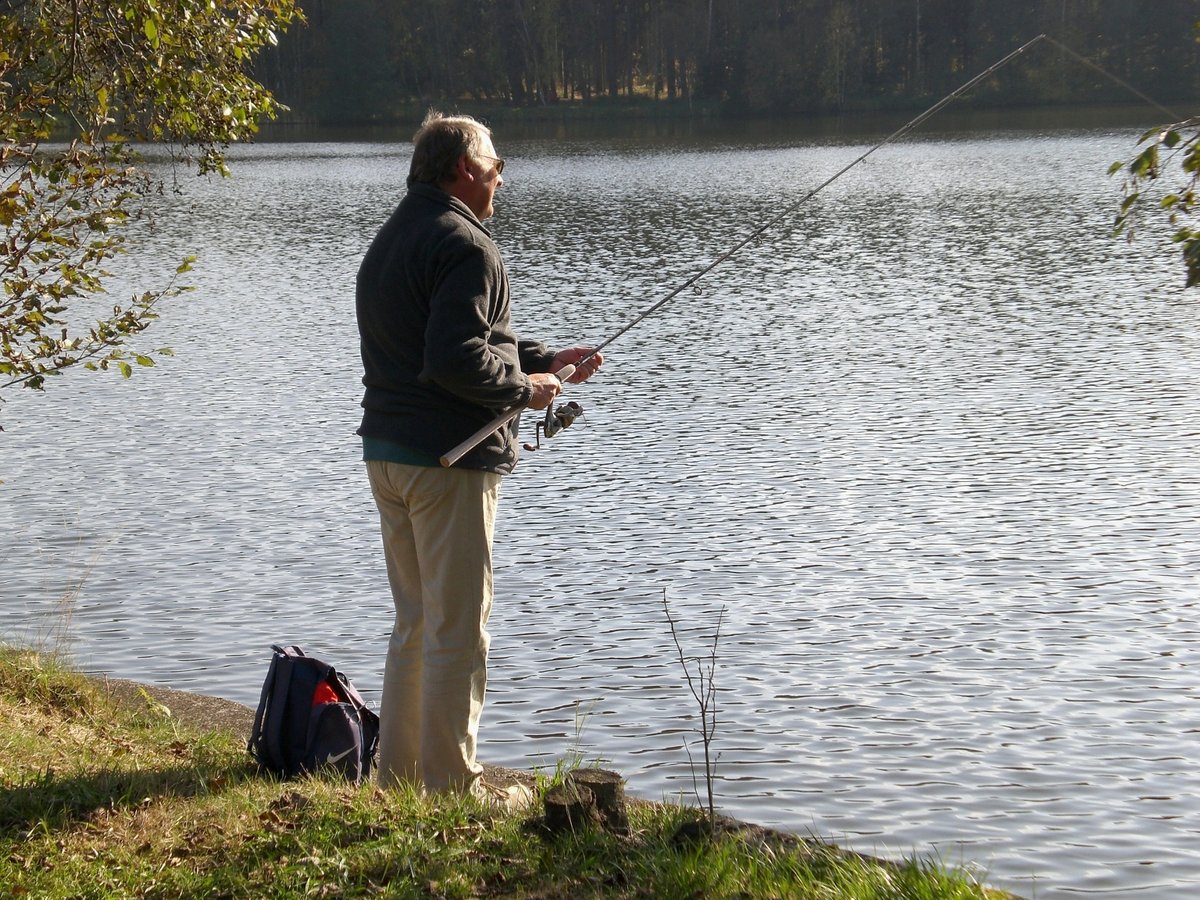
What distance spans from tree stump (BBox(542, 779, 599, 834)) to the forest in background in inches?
2630

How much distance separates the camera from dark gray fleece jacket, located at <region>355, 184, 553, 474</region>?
3980 millimetres

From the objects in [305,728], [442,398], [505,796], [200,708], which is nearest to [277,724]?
[305,728]

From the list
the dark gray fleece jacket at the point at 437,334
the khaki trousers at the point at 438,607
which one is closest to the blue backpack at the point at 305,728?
the khaki trousers at the point at 438,607

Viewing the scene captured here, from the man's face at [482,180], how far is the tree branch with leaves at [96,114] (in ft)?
4.42

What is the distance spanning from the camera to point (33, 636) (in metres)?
7.54

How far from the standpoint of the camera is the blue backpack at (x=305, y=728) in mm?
4680

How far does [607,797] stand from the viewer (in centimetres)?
387

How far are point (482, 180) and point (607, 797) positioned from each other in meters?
1.78

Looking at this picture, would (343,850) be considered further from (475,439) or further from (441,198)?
(441,198)

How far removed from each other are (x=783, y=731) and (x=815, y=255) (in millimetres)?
18217

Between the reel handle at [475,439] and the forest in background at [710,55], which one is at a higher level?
the forest in background at [710,55]

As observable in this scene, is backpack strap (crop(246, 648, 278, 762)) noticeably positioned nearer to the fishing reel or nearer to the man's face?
the fishing reel

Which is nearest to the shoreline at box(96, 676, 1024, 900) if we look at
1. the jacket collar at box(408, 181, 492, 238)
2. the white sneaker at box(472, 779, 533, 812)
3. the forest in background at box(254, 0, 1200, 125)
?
the white sneaker at box(472, 779, 533, 812)

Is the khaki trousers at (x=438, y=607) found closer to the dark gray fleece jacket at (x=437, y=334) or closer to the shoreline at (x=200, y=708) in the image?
the dark gray fleece jacket at (x=437, y=334)
